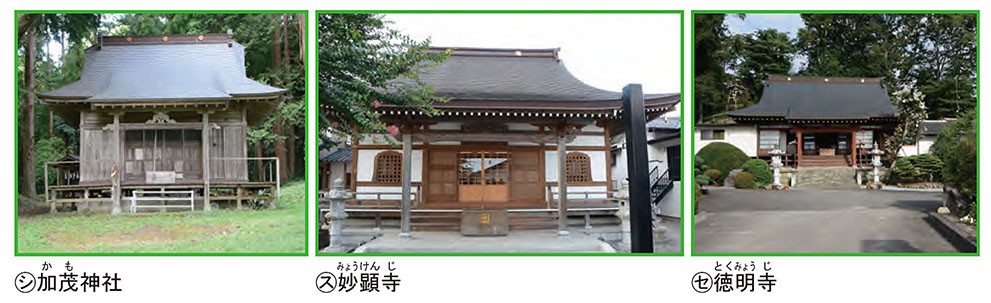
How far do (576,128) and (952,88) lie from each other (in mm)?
3614

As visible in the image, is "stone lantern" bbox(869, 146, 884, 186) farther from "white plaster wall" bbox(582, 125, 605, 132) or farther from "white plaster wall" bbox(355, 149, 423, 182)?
"white plaster wall" bbox(355, 149, 423, 182)

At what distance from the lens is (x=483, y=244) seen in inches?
233

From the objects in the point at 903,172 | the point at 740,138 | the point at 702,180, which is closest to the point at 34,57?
the point at 702,180

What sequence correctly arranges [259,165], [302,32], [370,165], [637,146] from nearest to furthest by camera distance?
1. [637,146]
2. [302,32]
3. [259,165]
4. [370,165]

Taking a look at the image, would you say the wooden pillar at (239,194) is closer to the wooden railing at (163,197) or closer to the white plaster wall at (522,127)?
the wooden railing at (163,197)

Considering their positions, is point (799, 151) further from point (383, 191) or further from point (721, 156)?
point (383, 191)

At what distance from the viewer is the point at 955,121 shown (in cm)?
533

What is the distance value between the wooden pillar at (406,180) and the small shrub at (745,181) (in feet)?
10.7

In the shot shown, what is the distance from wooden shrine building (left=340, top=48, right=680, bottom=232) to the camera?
6598 millimetres

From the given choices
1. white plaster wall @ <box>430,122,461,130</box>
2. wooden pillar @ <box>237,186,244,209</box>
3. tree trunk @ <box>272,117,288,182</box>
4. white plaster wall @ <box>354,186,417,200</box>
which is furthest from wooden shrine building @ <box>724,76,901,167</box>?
wooden pillar @ <box>237,186,244,209</box>

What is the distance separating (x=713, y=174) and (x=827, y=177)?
1.20 m

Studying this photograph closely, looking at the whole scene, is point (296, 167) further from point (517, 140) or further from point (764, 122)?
point (764, 122)

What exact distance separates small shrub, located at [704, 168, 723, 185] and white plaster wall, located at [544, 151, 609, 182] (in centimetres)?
220

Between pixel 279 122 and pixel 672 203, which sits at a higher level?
pixel 279 122
